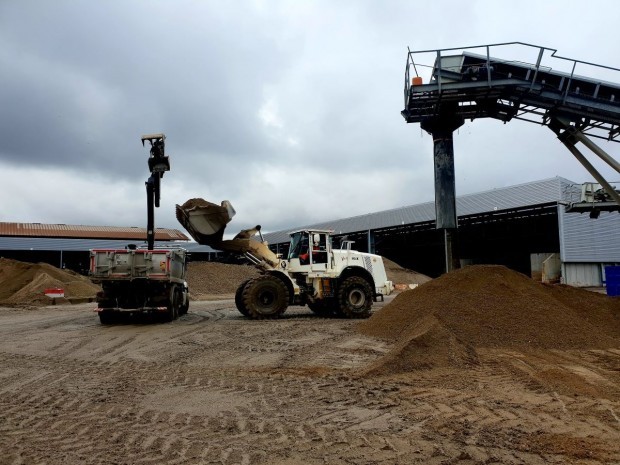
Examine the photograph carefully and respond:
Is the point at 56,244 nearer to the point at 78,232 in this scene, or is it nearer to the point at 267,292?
the point at 78,232

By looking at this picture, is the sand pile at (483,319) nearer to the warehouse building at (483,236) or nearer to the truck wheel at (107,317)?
the warehouse building at (483,236)

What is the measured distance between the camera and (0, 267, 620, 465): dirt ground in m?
4.40

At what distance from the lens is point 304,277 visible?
16.3 m

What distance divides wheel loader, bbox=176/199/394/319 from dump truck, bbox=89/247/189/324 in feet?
4.90

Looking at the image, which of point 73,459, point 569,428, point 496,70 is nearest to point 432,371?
point 569,428

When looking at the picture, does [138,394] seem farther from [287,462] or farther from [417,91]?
[417,91]

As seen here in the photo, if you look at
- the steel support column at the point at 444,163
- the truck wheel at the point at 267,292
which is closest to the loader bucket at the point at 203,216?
the truck wheel at the point at 267,292

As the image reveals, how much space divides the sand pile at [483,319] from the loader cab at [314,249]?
3.74 m

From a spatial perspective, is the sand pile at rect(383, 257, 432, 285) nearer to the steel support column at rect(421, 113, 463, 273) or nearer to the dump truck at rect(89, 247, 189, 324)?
the steel support column at rect(421, 113, 463, 273)

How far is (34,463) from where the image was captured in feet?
13.4

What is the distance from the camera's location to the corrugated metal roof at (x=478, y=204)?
105 ft

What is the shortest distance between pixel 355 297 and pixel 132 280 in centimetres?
689

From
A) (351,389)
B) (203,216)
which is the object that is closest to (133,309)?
(203,216)

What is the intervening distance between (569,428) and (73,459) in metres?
4.55
